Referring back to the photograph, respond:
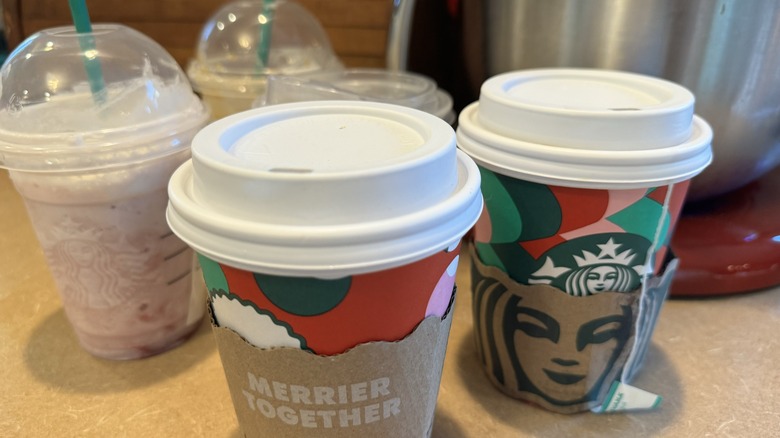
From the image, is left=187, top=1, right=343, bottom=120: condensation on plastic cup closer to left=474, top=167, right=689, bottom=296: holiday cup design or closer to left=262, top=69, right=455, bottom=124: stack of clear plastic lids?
left=262, top=69, right=455, bottom=124: stack of clear plastic lids

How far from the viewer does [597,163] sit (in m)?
0.52

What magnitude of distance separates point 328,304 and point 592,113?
0.30 metres

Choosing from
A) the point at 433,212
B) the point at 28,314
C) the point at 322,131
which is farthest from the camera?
the point at 28,314

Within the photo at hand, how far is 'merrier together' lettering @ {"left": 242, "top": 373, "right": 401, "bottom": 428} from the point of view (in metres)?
0.45

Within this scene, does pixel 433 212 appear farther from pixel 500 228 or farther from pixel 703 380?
pixel 703 380

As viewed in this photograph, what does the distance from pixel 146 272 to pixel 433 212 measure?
1.42 feet

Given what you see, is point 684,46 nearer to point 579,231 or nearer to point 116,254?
point 579,231

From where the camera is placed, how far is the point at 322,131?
500 mm

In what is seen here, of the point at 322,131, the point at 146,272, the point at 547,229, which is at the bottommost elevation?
the point at 146,272

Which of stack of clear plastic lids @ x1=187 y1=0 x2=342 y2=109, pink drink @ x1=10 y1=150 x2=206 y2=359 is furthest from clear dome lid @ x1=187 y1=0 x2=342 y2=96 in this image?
pink drink @ x1=10 y1=150 x2=206 y2=359

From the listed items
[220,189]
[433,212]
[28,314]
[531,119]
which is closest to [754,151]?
[531,119]

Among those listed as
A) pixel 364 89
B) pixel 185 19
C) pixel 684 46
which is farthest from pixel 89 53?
pixel 684 46

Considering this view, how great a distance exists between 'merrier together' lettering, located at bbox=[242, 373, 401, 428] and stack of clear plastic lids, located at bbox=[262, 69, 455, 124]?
41 centimetres

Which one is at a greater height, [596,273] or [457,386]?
[596,273]
